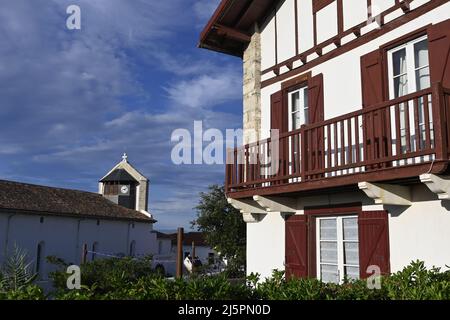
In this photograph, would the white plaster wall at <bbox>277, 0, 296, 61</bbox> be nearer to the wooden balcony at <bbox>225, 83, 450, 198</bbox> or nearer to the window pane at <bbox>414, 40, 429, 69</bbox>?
the wooden balcony at <bbox>225, 83, 450, 198</bbox>

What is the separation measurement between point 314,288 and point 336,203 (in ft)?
12.2

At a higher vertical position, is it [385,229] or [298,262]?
[385,229]

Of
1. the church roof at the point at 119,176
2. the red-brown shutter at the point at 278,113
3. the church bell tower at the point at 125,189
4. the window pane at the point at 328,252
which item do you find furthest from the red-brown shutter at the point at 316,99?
the church roof at the point at 119,176

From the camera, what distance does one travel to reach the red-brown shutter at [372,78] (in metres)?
7.69

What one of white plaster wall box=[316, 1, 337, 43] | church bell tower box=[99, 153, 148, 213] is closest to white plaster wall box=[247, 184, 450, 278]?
white plaster wall box=[316, 1, 337, 43]

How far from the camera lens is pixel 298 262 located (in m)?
8.91

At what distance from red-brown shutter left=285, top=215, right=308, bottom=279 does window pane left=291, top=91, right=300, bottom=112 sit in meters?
2.32

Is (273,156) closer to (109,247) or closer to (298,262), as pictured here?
(298,262)

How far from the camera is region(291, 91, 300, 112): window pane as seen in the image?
9.77 m

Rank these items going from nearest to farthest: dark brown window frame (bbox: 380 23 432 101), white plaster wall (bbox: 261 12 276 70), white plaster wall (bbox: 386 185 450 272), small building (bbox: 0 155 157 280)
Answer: white plaster wall (bbox: 386 185 450 272) → dark brown window frame (bbox: 380 23 432 101) → white plaster wall (bbox: 261 12 276 70) → small building (bbox: 0 155 157 280)

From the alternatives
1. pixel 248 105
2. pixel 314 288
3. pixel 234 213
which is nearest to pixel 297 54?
pixel 248 105

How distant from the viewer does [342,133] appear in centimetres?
696

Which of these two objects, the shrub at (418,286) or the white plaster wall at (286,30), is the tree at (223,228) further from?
the shrub at (418,286)

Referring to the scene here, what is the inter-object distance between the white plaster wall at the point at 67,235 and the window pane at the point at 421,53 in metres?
20.0
